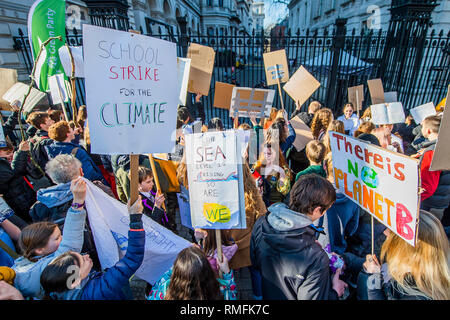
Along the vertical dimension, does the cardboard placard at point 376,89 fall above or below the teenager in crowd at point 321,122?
above

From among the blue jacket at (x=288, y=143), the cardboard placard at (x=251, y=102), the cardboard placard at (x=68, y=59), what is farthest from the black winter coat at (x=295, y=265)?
the cardboard placard at (x=68, y=59)

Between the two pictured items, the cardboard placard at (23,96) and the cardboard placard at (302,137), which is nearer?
the cardboard placard at (302,137)

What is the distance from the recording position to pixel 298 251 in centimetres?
143

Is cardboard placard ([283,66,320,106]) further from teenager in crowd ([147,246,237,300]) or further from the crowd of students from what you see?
teenager in crowd ([147,246,237,300])

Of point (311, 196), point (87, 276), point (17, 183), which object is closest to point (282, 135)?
point (311, 196)

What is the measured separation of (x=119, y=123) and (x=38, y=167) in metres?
2.31

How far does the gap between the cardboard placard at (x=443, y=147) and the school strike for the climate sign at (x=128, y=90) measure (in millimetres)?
1876

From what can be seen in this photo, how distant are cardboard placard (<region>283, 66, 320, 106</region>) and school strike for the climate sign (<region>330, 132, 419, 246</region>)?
3.05m

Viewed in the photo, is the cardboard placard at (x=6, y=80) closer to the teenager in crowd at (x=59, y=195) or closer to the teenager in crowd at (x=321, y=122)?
the teenager in crowd at (x=59, y=195)

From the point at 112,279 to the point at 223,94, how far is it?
390 cm

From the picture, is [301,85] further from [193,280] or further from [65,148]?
[193,280]

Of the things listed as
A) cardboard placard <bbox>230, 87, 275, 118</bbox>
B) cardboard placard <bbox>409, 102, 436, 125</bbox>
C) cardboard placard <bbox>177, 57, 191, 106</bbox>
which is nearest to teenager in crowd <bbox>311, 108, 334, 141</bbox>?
cardboard placard <bbox>230, 87, 275, 118</bbox>

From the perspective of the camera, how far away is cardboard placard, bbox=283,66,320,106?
471cm

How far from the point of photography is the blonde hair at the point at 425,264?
4.17ft
